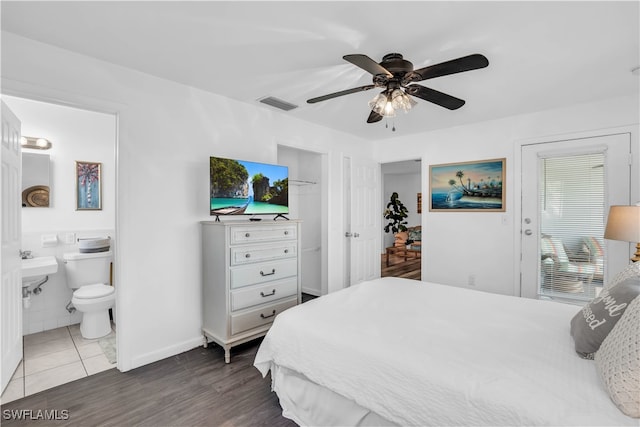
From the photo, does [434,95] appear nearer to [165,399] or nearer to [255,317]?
[255,317]

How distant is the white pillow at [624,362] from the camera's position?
960 millimetres

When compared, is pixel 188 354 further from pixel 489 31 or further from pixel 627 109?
pixel 627 109

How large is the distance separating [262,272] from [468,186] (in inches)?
111

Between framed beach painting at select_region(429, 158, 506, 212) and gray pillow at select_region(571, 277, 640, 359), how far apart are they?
249cm

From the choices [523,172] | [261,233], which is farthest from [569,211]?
[261,233]

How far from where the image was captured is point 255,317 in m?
2.70

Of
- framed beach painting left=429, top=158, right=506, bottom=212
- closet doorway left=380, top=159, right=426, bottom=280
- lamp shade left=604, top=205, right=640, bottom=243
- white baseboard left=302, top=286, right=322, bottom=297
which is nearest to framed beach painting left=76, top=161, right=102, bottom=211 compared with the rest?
white baseboard left=302, top=286, right=322, bottom=297

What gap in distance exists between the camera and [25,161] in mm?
3092

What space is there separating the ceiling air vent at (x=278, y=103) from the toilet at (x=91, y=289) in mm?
2329

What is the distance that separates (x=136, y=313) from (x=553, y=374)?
2.66 meters

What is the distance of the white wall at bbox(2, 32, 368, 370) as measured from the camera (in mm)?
2123

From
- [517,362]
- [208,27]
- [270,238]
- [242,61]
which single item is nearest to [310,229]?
[270,238]

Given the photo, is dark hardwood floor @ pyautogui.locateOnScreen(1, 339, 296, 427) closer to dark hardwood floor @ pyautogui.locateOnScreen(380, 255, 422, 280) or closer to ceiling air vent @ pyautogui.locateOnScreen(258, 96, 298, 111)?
ceiling air vent @ pyautogui.locateOnScreen(258, 96, 298, 111)

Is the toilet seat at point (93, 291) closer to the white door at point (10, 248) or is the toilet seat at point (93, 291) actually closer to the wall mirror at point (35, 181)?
the white door at point (10, 248)
